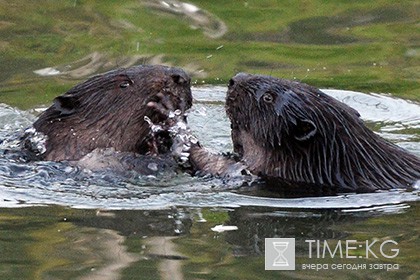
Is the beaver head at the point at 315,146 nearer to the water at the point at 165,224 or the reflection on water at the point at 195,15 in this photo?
the water at the point at 165,224

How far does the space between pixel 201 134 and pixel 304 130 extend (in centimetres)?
241

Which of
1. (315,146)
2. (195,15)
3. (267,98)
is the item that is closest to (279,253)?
(315,146)

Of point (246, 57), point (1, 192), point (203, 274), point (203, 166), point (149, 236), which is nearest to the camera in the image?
point (203, 274)

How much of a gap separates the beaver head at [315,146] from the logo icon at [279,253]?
1.18 m

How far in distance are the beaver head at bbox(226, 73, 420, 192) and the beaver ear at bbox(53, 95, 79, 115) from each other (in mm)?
1310

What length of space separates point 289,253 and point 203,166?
198 centimetres

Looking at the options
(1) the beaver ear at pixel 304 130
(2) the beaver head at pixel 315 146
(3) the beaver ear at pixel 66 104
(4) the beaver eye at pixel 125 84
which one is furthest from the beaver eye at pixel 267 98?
(3) the beaver ear at pixel 66 104

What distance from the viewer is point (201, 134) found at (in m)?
9.97

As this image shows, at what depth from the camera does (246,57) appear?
12.0m

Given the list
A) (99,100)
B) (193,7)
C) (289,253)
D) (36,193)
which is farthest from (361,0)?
(289,253)

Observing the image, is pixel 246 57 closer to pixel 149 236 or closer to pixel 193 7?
pixel 193 7

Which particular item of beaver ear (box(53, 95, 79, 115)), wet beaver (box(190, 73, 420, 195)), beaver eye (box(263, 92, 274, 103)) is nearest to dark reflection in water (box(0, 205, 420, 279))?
wet beaver (box(190, 73, 420, 195))

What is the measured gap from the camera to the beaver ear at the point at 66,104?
827 centimetres

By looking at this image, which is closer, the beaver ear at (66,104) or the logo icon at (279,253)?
the logo icon at (279,253)
